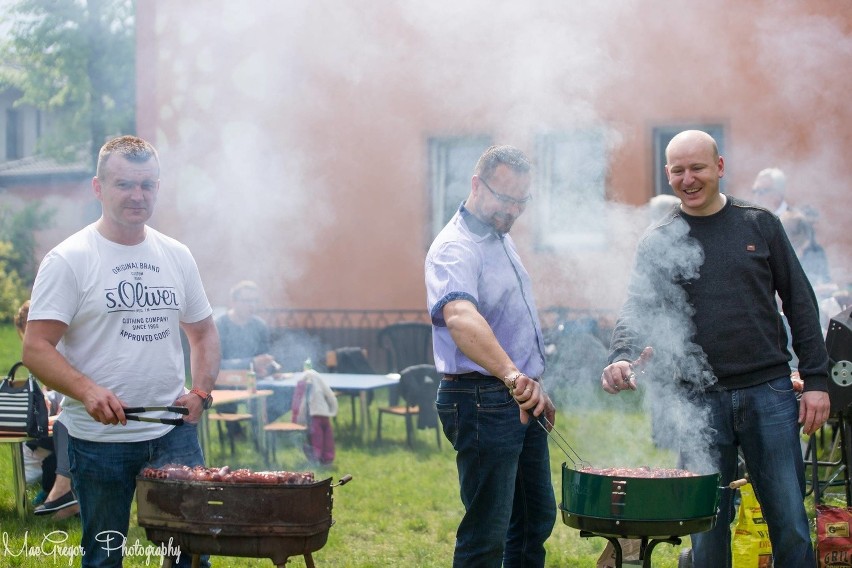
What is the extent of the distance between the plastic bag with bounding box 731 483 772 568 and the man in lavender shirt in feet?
3.64

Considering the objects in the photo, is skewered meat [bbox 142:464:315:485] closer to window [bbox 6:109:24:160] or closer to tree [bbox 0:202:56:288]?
tree [bbox 0:202:56:288]

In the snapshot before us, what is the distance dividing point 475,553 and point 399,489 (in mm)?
2923

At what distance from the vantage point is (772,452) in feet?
10.5

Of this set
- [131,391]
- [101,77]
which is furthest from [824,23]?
[101,77]

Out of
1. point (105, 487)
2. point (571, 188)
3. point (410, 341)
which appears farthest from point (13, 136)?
point (105, 487)

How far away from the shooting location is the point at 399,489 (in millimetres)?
6148

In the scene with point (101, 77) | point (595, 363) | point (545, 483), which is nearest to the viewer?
point (545, 483)

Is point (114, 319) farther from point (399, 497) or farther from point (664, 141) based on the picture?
point (664, 141)

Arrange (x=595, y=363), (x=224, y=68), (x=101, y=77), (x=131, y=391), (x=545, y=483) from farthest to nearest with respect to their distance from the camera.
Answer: (x=101, y=77) < (x=224, y=68) < (x=595, y=363) < (x=545, y=483) < (x=131, y=391)

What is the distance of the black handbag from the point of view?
17.9ft

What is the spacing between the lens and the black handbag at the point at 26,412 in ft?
17.9

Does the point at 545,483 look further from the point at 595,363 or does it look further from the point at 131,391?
the point at 595,363

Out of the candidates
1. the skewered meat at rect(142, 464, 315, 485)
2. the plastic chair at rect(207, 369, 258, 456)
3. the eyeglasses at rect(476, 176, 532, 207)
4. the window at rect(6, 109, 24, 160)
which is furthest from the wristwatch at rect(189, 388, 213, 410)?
the window at rect(6, 109, 24, 160)

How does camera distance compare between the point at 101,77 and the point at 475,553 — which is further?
the point at 101,77
